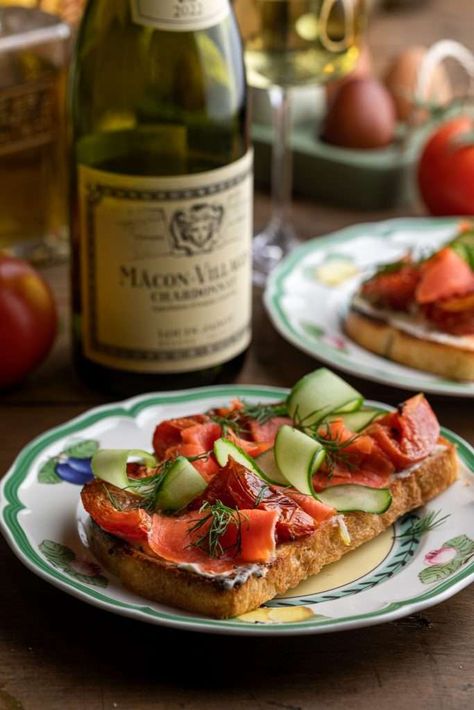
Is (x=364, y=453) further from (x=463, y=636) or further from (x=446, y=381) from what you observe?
(x=446, y=381)

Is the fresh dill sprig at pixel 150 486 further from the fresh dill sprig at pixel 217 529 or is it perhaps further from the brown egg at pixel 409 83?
the brown egg at pixel 409 83

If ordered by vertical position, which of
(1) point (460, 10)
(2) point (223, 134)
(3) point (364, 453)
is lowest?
(1) point (460, 10)

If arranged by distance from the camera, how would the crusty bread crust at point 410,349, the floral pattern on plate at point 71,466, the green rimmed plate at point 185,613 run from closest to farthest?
the green rimmed plate at point 185,613, the floral pattern on plate at point 71,466, the crusty bread crust at point 410,349

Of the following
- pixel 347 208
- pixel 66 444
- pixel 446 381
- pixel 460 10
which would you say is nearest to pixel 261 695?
pixel 66 444

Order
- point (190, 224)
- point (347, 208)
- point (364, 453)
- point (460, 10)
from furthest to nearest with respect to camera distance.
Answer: point (460, 10), point (347, 208), point (190, 224), point (364, 453)

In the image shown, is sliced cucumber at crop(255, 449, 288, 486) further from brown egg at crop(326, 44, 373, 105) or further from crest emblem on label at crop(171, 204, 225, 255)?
brown egg at crop(326, 44, 373, 105)

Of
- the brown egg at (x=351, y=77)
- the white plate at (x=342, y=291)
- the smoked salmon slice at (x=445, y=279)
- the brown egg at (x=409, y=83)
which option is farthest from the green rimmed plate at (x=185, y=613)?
the brown egg at (x=409, y=83)
